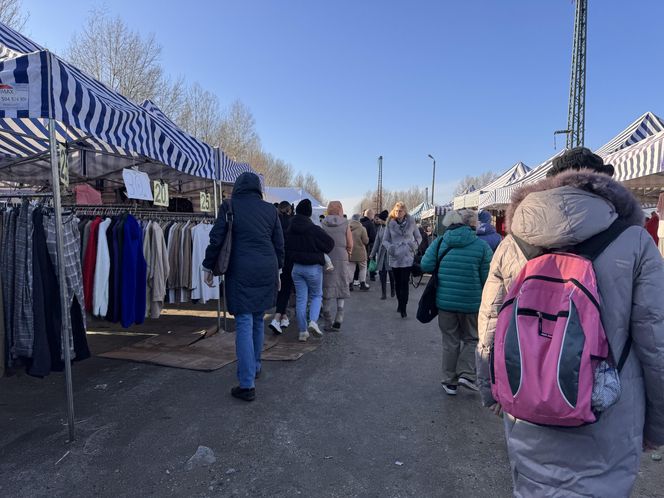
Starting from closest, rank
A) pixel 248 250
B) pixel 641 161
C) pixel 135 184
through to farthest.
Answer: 1. pixel 248 250
2. pixel 135 184
3. pixel 641 161

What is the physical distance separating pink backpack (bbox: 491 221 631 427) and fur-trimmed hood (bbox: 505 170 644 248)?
0.06 meters

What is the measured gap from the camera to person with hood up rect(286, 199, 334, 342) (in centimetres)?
561

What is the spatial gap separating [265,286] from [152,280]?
1.81 meters

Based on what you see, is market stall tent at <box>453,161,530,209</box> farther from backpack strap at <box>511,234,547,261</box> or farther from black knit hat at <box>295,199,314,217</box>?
backpack strap at <box>511,234,547,261</box>

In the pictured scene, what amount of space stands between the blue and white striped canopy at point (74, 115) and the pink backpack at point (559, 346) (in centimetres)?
305

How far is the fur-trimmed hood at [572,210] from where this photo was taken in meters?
1.52

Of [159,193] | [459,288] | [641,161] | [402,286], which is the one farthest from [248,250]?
[641,161]

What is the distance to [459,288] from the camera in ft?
12.5

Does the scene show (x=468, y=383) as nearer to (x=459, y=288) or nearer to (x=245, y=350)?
(x=459, y=288)

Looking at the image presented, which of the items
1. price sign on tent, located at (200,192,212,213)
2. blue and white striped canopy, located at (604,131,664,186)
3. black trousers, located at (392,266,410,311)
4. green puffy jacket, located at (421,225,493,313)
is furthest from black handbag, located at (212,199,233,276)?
blue and white striped canopy, located at (604,131,664,186)

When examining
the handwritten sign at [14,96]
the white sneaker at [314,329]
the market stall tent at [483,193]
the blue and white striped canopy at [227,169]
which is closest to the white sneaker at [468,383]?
the white sneaker at [314,329]

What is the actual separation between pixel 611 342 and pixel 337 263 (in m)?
5.03

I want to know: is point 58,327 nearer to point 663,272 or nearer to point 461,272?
point 461,272

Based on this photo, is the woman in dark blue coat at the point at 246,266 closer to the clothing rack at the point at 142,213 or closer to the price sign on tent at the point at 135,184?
the clothing rack at the point at 142,213
